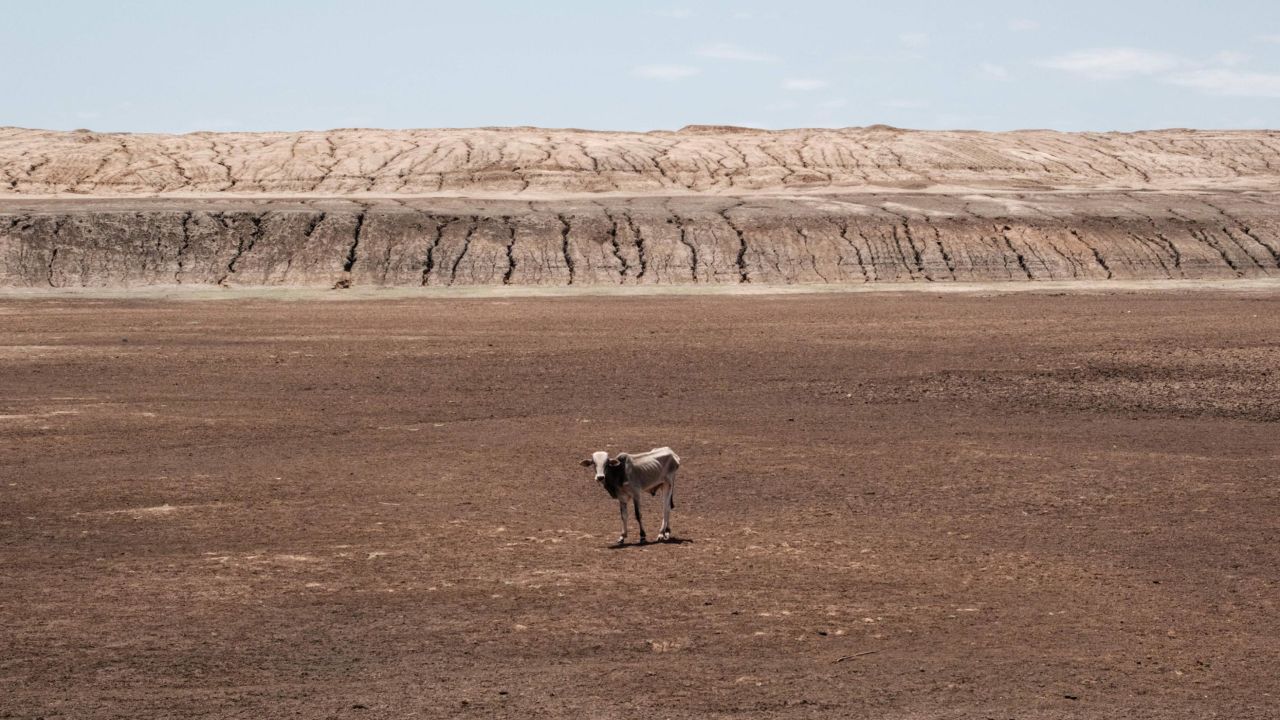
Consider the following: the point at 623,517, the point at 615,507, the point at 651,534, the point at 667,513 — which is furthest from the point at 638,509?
the point at 615,507

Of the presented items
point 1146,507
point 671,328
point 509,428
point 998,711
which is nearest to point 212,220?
point 671,328

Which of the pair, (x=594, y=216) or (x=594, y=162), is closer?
(x=594, y=216)

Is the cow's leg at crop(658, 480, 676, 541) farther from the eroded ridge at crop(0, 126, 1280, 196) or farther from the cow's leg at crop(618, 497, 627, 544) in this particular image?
the eroded ridge at crop(0, 126, 1280, 196)

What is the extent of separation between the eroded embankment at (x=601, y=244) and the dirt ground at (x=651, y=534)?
2371 centimetres

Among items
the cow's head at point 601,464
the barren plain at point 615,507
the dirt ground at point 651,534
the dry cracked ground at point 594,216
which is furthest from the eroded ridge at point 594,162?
the cow's head at point 601,464

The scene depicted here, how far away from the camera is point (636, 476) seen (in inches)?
490

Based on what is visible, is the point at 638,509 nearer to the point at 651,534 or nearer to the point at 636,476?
the point at 636,476

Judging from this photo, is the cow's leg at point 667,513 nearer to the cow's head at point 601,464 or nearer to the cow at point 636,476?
the cow at point 636,476

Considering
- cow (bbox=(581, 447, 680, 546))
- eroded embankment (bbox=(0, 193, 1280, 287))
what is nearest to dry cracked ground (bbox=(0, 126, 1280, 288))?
eroded embankment (bbox=(0, 193, 1280, 287))

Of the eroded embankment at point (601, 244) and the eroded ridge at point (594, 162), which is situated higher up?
the eroded ridge at point (594, 162)

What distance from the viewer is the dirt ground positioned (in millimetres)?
9078

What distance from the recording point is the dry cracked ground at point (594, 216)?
5294 cm

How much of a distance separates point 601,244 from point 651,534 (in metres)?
42.5

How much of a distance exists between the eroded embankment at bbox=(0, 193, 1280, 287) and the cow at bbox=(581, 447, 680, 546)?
3922 centimetres
